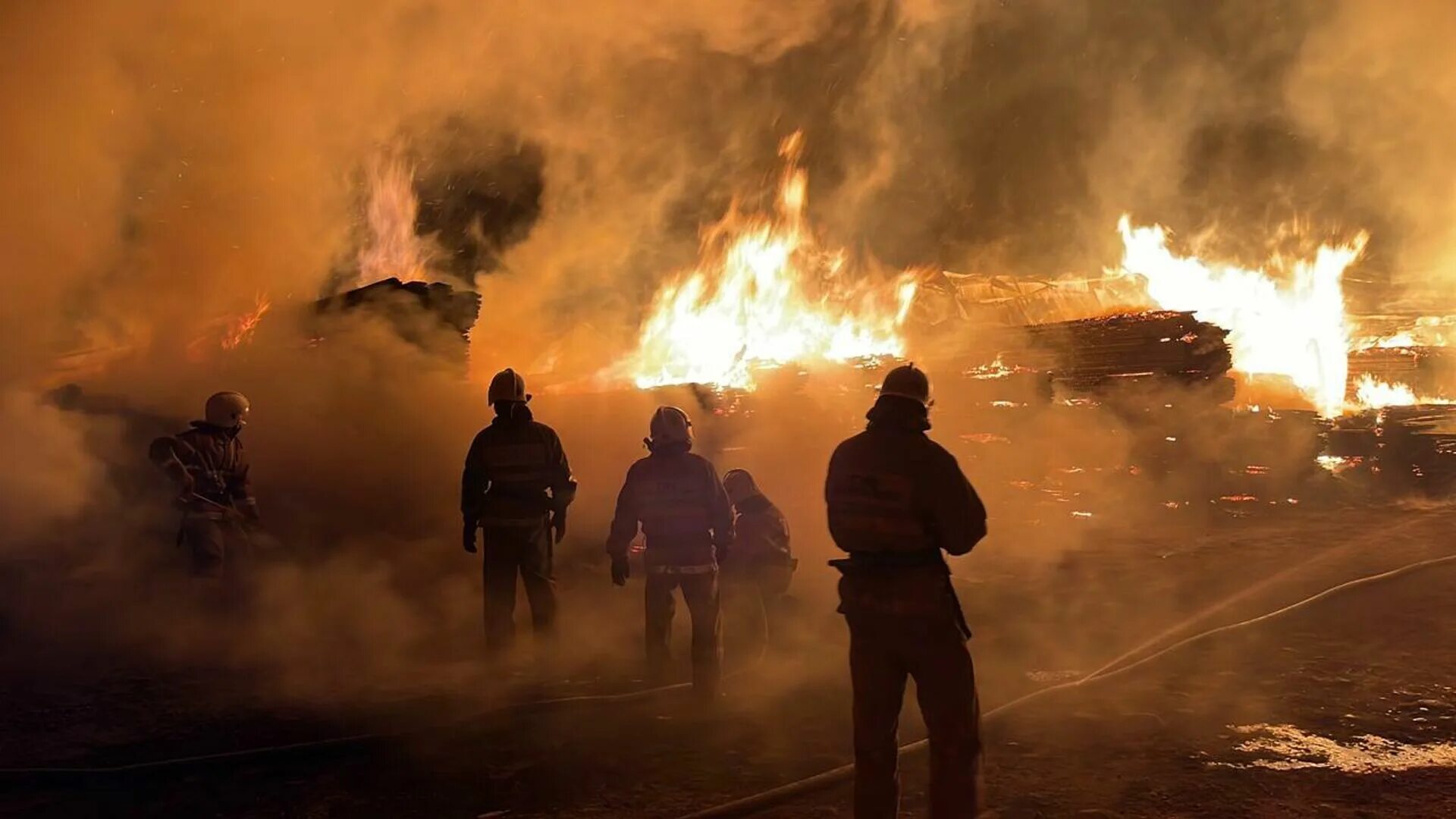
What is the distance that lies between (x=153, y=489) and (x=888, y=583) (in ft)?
35.0

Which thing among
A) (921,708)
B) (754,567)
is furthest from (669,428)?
(921,708)

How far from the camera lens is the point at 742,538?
6.14 metres

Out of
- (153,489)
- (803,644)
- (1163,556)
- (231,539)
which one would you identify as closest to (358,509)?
(153,489)

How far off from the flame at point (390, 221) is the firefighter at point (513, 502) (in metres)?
7.61

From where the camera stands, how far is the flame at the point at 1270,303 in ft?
57.2

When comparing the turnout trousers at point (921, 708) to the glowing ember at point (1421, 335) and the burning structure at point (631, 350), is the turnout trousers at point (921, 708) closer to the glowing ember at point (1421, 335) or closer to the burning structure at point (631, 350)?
the burning structure at point (631, 350)

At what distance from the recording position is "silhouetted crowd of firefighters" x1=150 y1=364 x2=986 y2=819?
3430 millimetres

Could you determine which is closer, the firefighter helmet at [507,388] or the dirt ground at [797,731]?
the dirt ground at [797,731]

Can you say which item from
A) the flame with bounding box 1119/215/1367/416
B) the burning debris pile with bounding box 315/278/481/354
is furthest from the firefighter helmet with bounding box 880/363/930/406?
the flame with bounding box 1119/215/1367/416

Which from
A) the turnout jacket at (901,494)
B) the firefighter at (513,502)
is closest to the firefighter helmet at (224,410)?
the firefighter at (513,502)

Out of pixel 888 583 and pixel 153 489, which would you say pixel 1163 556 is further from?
pixel 153 489

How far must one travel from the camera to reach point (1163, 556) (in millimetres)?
9898

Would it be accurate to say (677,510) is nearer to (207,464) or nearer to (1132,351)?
(207,464)

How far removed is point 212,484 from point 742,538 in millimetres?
3973
